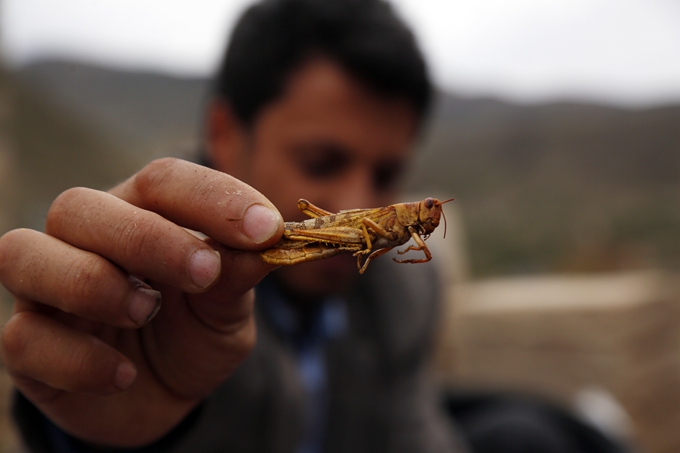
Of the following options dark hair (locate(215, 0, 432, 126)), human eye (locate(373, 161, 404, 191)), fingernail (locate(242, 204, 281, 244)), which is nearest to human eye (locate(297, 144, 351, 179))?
human eye (locate(373, 161, 404, 191))

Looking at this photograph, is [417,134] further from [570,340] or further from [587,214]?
[587,214]

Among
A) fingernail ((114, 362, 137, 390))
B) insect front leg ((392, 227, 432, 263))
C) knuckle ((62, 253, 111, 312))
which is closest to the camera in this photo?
knuckle ((62, 253, 111, 312))

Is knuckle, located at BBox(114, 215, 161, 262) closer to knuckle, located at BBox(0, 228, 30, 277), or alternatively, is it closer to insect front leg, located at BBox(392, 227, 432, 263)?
knuckle, located at BBox(0, 228, 30, 277)

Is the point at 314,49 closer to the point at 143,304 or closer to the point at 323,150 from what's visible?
the point at 323,150

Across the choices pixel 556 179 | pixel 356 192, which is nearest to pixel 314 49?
pixel 356 192

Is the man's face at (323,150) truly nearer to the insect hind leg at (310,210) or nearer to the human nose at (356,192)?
the human nose at (356,192)

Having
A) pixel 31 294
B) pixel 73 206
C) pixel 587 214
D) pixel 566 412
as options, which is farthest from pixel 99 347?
pixel 587 214

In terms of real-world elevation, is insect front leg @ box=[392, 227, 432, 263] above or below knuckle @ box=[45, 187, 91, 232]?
above
